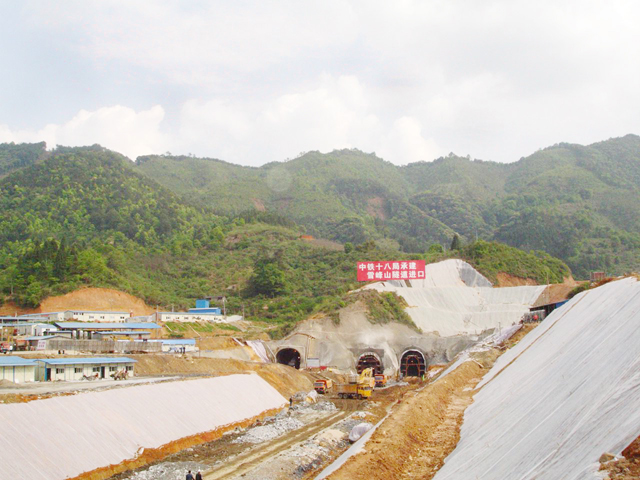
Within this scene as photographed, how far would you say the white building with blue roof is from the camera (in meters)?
36.9

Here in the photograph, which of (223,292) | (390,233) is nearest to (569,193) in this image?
(390,233)

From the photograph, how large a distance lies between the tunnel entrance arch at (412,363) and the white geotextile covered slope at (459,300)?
812 centimetres

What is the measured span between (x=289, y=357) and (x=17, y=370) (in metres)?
39.8

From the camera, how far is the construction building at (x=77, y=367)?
40281 millimetres

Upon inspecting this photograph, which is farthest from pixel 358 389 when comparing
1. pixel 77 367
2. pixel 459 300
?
pixel 459 300

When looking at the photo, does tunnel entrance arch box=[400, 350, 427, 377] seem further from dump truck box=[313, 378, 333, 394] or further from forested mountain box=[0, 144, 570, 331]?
dump truck box=[313, 378, 333, 394]

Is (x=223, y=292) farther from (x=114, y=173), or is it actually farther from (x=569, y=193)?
(x=569, y=193)

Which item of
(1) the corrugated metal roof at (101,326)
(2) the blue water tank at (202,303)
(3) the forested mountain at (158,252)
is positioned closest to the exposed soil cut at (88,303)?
(3) the forested mountain at (158,252)

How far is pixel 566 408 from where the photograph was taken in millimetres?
16828

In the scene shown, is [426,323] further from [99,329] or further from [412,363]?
[99,329]

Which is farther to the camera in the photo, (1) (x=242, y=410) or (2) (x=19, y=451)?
(1) (x=242, y=410)

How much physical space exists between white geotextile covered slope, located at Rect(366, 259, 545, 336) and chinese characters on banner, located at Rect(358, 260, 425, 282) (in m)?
3.02

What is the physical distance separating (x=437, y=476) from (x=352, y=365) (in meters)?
50.9

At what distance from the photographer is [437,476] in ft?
61.3
